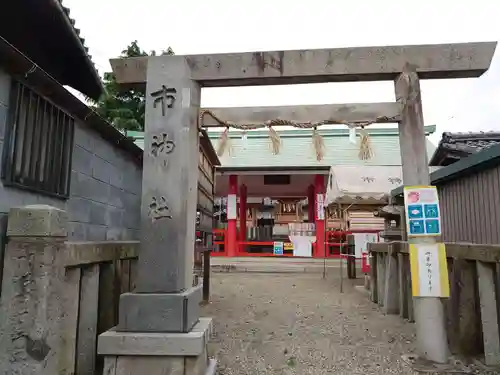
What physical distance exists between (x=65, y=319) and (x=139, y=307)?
2.11ft

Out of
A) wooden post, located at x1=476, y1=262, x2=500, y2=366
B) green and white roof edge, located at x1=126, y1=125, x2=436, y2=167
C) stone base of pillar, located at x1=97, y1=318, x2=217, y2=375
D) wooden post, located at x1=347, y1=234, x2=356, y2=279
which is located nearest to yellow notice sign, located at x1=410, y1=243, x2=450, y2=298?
wooden post, located at x1=476, y1=262, x2=500, y2=366

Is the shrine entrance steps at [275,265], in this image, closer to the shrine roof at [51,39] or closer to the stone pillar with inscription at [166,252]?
the shrine roof at [51,39]

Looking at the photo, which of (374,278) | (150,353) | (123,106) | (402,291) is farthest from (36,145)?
(123,106)

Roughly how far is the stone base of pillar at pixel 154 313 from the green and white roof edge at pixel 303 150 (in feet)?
36.2

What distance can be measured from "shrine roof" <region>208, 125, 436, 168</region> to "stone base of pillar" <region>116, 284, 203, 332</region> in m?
11.0

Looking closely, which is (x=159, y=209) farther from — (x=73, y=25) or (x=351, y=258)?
(x=351, y=258)

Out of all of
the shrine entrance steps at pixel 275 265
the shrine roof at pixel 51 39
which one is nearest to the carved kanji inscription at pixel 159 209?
the shrine roof at pixel 51 39

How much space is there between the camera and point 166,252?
3.41 meters

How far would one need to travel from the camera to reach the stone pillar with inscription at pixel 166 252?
3.11m

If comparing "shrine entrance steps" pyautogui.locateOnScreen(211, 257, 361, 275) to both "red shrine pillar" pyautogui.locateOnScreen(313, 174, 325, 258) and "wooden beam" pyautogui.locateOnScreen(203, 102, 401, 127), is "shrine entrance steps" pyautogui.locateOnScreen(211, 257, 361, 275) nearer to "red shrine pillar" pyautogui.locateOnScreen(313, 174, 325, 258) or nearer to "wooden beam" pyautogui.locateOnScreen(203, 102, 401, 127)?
"red shrine pillar" pyautogui.locateOnScreen(313, 174, 325, 258)

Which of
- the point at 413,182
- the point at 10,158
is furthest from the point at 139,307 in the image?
the point at 413,182

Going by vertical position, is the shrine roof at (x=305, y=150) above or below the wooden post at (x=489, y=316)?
above

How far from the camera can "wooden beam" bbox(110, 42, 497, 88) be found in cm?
392

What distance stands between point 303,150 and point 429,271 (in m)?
11.5
